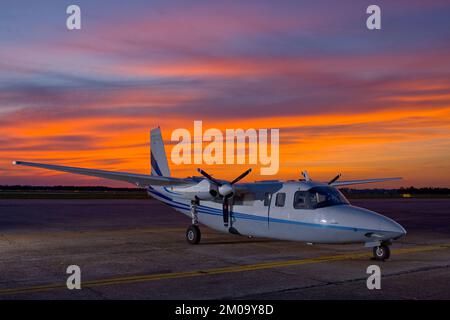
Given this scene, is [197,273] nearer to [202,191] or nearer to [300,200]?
[300,200]

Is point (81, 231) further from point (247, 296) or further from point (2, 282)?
point (247, 296)

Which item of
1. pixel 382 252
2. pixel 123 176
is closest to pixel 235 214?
pixel 123 176

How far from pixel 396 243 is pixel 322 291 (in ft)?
31.0

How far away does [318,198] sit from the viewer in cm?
1494

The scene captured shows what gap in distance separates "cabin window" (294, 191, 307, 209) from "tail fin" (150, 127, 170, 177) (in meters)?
8.34

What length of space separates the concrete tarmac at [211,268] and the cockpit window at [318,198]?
1.56m

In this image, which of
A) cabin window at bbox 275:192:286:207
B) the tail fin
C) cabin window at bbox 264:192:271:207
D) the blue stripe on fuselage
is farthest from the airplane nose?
the tail fin

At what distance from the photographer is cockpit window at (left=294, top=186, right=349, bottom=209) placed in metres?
14.8

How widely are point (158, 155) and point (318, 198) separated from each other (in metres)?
9.90

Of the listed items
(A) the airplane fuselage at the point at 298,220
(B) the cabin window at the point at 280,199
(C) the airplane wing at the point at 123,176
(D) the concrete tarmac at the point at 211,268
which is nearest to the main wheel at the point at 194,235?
(D) the concrete tarmac at the point at 211,268

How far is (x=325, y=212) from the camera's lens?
14.5m

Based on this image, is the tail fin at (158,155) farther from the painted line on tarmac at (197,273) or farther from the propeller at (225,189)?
the painted line on tarmac at (197,273)

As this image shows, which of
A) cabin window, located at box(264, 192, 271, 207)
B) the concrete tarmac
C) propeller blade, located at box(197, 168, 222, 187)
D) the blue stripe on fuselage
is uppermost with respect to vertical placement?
propeller blade, located at box(197, 168, 222, 187)

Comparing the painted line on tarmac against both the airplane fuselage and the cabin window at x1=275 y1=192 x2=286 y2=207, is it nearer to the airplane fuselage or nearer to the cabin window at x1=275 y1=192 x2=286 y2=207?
the airplane fuselage
